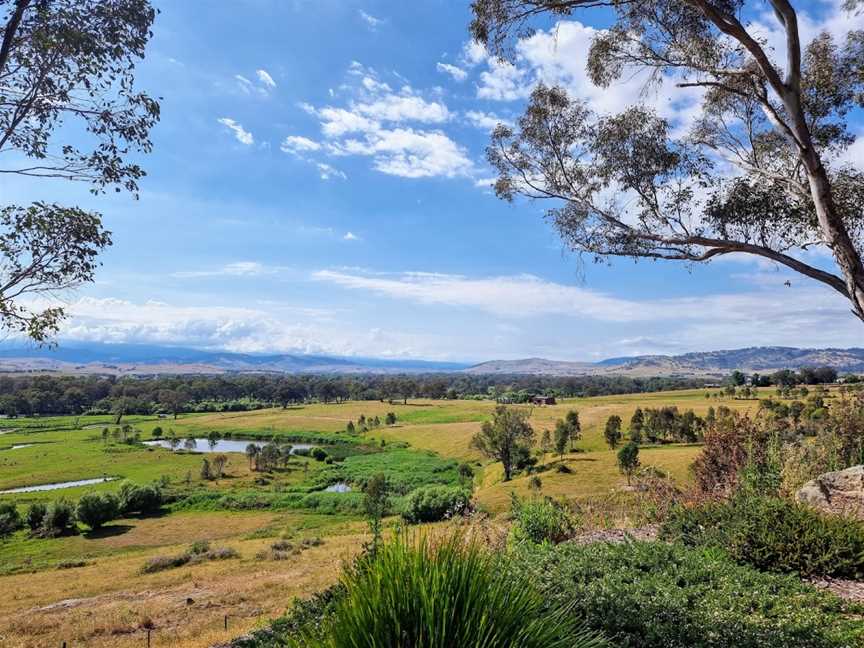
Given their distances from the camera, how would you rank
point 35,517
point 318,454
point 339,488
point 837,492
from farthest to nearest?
point 318,454
point 339,488
point 35,517
point 837,492

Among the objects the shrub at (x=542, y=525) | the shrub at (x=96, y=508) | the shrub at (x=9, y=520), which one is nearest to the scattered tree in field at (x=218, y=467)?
the shrub at (x=96, y=508)

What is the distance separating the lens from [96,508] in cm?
4800

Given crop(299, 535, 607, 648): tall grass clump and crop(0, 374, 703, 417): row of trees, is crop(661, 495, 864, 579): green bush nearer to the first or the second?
crop(299, 535, 607, 648): tall grass clump

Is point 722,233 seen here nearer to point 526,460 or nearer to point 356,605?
point 356,605

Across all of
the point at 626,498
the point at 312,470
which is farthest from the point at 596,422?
the point at 626,498

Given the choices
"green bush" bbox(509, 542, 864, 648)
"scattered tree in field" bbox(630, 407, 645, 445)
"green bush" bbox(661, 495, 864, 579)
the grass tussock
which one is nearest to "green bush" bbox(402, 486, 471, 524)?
the grass tussock

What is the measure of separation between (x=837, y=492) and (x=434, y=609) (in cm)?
950

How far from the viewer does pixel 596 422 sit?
72188 millimetres

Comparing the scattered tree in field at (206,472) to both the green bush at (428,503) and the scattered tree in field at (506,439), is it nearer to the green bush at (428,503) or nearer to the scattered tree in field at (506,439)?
the scattered tree in field at (506,439)

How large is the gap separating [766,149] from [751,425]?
6626 millimetres

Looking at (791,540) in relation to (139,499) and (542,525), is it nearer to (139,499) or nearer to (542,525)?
(542,525)

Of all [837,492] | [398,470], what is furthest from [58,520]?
[837,492]

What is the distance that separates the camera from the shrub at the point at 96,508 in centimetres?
4738

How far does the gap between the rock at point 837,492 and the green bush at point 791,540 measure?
2.03 metres
